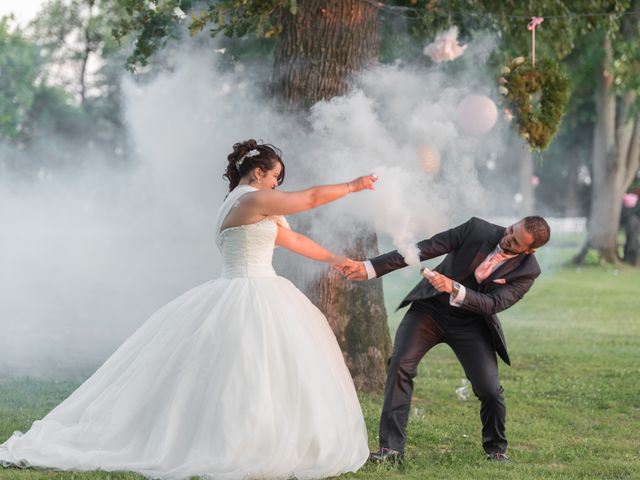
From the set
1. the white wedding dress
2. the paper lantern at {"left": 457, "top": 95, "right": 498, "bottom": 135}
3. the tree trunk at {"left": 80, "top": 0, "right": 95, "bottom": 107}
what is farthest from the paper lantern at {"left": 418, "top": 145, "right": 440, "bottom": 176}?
the tree trunk at {"left": 80, "top": 0, "right": 95, "bottom": 107}

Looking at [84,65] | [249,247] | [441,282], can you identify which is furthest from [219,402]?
[84,65]

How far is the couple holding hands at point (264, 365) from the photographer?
5605mm

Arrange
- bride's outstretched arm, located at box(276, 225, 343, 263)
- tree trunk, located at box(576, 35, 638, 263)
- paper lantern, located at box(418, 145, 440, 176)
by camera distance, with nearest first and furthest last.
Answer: bride's outstretched arm, located at box(276, 225, 343, 263), paper lantern, located at box(418, 145, 440, 176), tree trunk, located at box(576, 35, 638, 263)

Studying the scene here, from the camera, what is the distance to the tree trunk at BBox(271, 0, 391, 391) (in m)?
8.75

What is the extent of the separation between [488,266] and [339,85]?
2.91 meters

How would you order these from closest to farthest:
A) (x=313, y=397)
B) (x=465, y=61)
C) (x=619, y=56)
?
1. (x=313, y=397)
2. (x=465, y=61)
3. (x=619, y=56)

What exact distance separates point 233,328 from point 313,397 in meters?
0.59

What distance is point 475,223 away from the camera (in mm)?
6398

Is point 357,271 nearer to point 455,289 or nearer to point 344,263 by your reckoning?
point 344,263

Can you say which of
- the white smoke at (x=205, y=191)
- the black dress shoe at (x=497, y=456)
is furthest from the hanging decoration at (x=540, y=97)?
the black dress shoe at (x=497, y=456)

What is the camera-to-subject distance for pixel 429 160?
8320 mm

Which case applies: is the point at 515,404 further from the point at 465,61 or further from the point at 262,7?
the point at 465,61

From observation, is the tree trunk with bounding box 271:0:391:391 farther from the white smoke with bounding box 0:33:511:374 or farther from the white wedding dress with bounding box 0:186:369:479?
the white wedding dress with bounding box 0:186:369:479

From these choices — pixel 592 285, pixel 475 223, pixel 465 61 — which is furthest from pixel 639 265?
pixel 475 223
